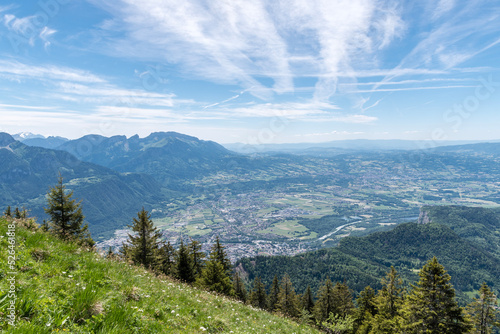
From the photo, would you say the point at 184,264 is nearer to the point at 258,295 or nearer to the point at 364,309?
the point at 258,295

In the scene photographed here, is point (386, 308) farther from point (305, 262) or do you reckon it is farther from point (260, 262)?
point (305, 262)

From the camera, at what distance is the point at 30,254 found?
281 inches

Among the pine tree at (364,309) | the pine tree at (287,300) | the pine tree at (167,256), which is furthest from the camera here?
the pine tree at (287,300)

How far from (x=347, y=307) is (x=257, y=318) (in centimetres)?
5175

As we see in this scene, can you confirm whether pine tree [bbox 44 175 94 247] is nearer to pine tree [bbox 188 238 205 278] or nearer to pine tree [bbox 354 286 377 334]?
A: pine tree [bbox 188 238 205 278]

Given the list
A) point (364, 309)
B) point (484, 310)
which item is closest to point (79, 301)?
point (484, 310)

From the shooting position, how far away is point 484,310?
30234mm

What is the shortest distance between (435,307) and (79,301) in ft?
105

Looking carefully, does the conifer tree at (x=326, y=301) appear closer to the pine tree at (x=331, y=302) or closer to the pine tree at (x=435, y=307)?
the pine tree at (x=331, y=302)

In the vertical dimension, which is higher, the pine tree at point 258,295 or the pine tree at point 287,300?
the pine tree at point 287,300

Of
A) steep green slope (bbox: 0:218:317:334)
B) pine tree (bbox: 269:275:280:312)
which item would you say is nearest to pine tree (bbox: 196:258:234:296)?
steep green slope (bbox: 0:218:317:334)

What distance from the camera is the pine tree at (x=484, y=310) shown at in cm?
2961

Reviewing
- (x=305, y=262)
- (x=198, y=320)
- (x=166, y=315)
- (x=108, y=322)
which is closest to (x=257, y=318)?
(x=198, y=320)

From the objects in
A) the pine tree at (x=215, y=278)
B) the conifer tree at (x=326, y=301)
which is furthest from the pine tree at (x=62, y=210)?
the conifer tree at (x=326, y=301)
